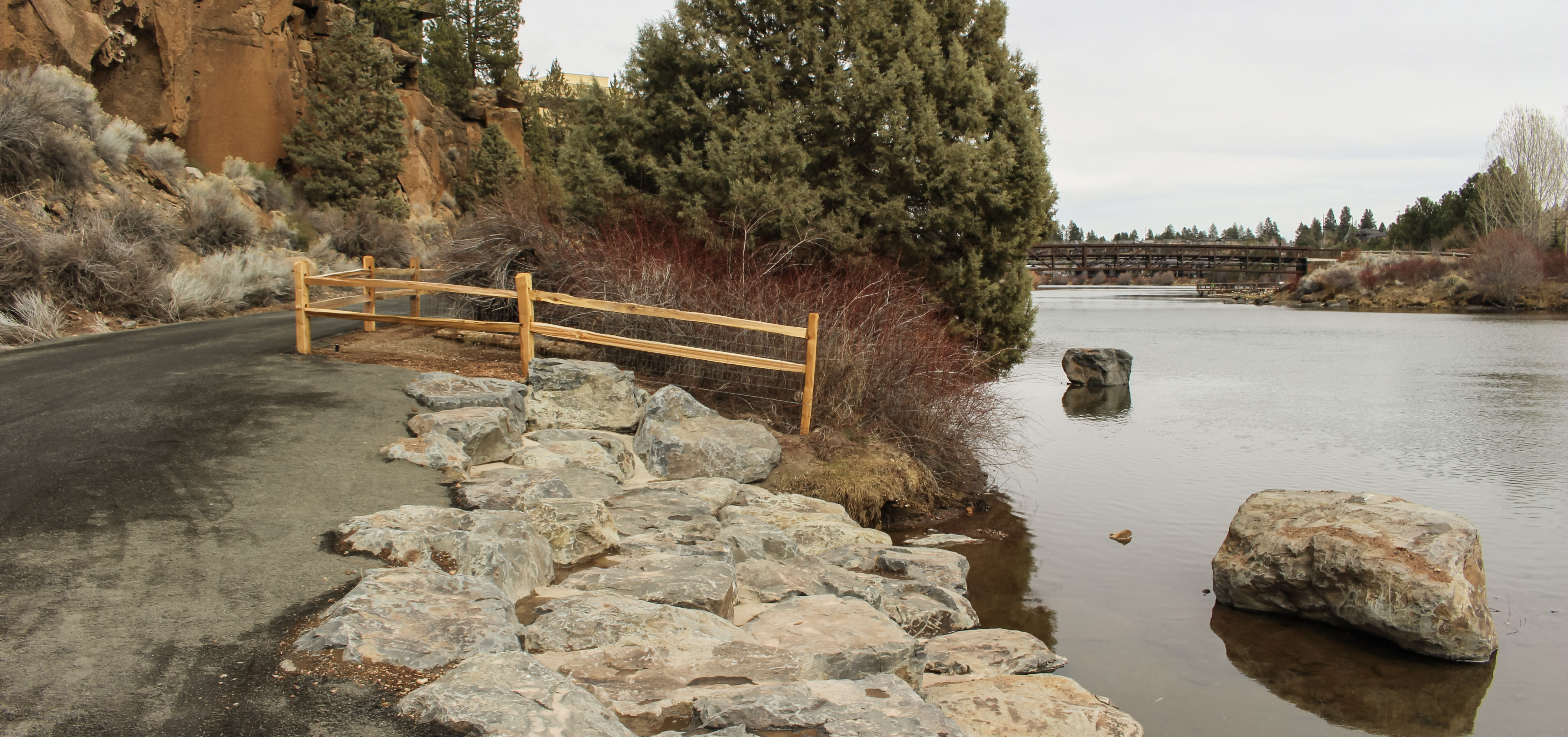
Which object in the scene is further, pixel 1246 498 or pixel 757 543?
pixel 1246 498

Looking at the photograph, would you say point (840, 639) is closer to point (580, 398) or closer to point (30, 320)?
point (580, 398)

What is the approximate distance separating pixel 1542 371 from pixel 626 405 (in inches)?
1028

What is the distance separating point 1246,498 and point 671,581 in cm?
968

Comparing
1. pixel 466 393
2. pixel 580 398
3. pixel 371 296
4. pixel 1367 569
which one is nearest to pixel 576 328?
pixel 580 398

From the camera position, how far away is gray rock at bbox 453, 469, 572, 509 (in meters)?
7.11

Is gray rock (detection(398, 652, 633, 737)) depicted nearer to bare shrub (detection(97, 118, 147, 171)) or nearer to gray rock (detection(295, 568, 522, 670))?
gray rock (detection(295, 568, 522, 670))

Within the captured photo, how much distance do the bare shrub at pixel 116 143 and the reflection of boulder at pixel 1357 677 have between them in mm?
22275

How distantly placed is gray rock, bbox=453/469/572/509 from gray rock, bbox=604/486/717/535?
0.47 metres

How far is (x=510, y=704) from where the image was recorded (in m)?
3.95

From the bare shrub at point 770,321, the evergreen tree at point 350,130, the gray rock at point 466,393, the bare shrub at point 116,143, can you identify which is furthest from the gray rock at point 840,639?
the evergreen tree at point 350,130

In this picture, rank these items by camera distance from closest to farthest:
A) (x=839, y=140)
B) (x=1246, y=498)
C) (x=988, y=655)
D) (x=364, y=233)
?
(x=988, y=655) → (x=1246, y=498) → (x=839, y=140) → (x=364, y=233)

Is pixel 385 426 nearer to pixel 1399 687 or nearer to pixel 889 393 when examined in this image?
pixel 889 393

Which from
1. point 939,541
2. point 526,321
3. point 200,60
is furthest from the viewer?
point 200,60

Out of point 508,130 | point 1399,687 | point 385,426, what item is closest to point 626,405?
point 385,426
